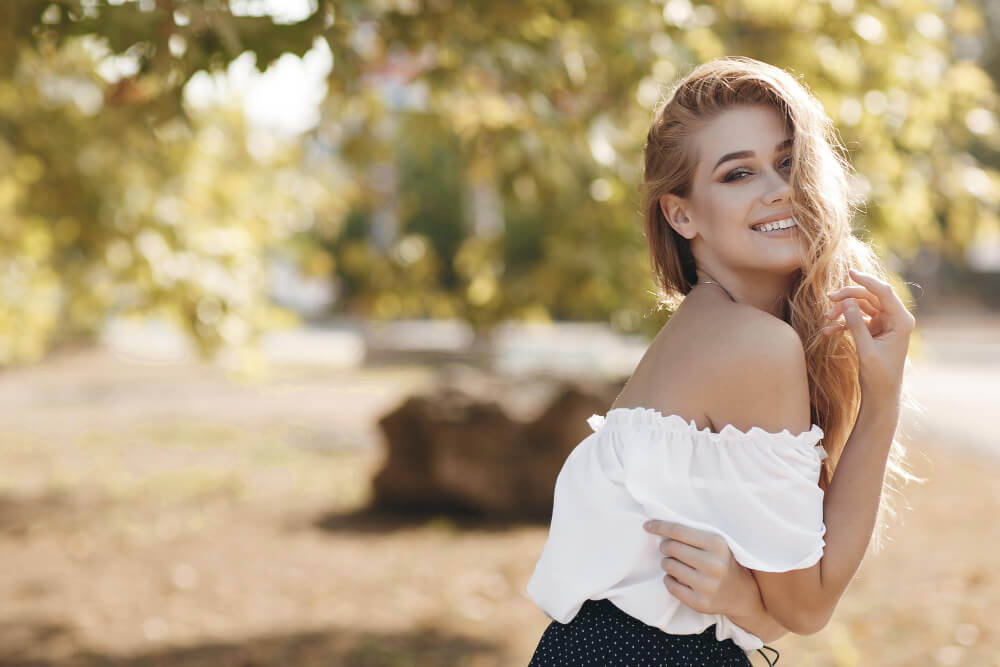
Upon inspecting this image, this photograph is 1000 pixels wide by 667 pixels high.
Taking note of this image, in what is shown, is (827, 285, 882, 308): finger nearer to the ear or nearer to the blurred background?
the ear

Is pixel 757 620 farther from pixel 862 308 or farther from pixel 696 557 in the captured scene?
pixel 862 308

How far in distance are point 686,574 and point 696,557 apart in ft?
0.10

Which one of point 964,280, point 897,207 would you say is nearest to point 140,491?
point 897,207

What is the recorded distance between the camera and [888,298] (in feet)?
4.82

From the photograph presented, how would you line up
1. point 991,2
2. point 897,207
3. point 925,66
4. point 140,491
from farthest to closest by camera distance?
1. point 991,2
2. point 140,491
3. point 925,66
4. point 897,207

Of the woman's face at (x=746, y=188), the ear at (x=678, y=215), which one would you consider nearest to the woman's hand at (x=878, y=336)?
the woman's face at (x=746, y=188)

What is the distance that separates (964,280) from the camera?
3662cm

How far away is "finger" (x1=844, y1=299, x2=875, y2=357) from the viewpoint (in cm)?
145

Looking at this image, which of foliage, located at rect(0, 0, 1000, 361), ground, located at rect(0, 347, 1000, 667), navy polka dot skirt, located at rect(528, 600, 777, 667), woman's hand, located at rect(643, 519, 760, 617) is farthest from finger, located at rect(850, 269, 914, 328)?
ground, located at rect(0, 347, 1000, 667)

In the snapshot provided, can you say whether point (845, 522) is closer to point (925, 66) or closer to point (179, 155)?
point (925, 66)

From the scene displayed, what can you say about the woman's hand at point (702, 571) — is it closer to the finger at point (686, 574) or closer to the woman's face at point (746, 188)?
the finger at point (686, 574)

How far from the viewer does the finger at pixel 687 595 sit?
1.43 meters

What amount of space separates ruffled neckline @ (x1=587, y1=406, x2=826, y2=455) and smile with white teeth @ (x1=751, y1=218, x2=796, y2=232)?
30 centimetres

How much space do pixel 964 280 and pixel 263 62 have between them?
38203 millimetres
